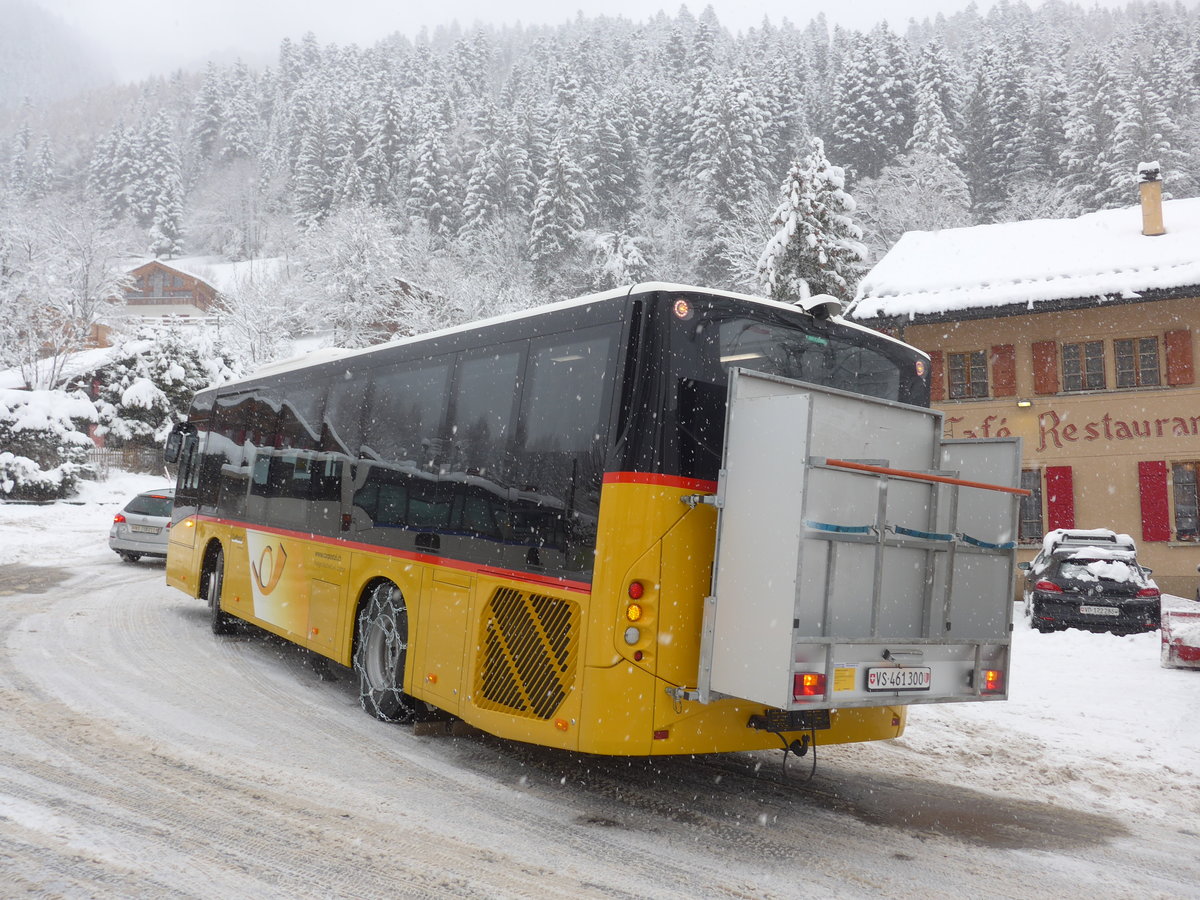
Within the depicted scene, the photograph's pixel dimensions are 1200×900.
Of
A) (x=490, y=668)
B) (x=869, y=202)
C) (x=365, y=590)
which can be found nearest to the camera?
(x=490, y=668)

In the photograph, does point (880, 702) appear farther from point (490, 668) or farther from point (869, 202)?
point (869, 202)

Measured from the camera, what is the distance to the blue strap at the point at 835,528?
15.2 feet

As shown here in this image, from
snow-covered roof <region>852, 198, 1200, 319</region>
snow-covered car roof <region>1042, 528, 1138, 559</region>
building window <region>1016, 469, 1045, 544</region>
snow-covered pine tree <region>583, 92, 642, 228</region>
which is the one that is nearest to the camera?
snow-covered car roof <region>1042, 528, 1138, 559</region>

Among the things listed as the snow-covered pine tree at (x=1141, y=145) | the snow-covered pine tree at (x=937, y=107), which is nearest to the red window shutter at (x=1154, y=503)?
the snow-covered pine tree at (x=1141, y=145)

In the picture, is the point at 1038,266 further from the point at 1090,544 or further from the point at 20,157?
the point at 20,157

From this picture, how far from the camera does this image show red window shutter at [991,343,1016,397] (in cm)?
2128

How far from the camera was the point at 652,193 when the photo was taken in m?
57.6

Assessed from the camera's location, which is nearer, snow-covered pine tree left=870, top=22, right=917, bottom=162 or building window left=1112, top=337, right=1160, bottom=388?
building window left=1112, top=337, right=1160, bottom=388

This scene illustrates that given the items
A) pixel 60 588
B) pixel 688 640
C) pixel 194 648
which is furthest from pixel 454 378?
pixel 60 588

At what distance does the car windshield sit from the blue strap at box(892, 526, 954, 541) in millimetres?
18327

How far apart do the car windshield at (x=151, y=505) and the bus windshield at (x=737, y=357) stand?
17.7 m

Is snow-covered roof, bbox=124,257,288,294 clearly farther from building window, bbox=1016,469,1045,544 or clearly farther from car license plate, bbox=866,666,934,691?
car license plate, bbox=866,666,934,691

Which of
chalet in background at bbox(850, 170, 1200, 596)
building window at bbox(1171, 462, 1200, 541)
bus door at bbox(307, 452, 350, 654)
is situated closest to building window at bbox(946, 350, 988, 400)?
chalet in background at bbox(850, 170, 1200, 596)

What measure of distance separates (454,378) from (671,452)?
2225mm
